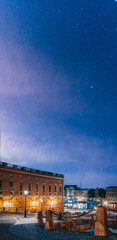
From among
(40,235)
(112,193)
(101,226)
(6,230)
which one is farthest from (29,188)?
(112,193)

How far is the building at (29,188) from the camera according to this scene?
43.9 meters

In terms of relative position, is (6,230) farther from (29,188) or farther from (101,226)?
(29,188)

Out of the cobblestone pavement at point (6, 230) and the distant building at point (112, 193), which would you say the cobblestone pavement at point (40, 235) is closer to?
the cobblestone pavement at point (6, 230)

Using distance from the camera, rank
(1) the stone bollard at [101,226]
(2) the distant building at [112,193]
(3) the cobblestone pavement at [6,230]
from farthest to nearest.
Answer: (2) the distant building at [112,193] < (1) the stone bollard at [101,226] < (3) the cobblestone pavement at [6,230]

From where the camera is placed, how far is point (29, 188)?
5156 cm

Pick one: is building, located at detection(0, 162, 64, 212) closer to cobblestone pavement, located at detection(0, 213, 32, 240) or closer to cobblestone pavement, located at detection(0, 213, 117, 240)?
cobblestone pavement, located at detection(0, 213, 32, 240)

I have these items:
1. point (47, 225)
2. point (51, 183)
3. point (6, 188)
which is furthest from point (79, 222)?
point (51, 183)

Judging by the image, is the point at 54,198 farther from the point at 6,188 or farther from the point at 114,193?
the point at 114,193

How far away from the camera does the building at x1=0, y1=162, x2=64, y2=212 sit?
144 feet

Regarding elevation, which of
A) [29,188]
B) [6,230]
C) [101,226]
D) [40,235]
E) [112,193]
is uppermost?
[101,226]

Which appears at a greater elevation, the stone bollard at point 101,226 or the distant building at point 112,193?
the stone bollard at point 101,226

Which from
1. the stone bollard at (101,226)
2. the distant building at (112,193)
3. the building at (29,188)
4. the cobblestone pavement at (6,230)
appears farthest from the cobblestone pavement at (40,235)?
the distant building at (112,193)

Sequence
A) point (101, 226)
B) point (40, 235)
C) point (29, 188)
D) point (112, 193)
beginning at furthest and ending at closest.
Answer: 1. point (112, 193)
2. point (29, 188)
3. point (40, 235)
4. point (101, 226)

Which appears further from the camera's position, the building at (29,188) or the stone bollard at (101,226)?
the building at (29,188)
